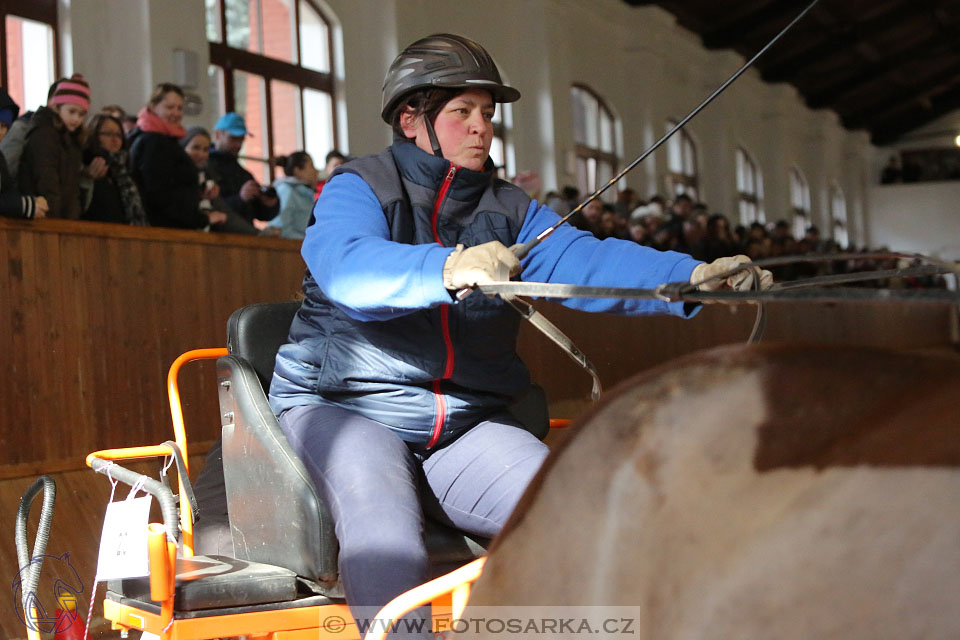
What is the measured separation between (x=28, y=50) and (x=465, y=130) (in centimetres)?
660

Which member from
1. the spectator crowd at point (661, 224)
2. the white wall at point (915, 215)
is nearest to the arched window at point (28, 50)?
the spectator crowd at point (661, 224)

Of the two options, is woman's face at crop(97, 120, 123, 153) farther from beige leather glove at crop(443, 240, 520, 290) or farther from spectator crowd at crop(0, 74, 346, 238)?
beige leather glove at crop(443, 240, 520, 290)

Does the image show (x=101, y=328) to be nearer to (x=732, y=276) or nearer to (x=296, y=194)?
(x=296, y=194)

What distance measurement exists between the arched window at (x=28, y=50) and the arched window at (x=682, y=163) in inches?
462

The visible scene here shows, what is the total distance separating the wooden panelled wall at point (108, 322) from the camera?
4.45m

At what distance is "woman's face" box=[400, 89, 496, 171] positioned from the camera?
2.21m

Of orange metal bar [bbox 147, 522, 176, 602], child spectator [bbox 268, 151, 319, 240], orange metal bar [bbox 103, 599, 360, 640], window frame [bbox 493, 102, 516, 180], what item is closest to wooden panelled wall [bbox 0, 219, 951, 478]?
child spectator [bbox 268, 151, 319, 240]

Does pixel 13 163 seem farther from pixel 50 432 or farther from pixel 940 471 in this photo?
pixel 940 471

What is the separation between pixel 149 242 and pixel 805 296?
4.57m

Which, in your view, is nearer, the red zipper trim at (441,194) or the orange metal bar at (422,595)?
the orange metal bar at (422,595)

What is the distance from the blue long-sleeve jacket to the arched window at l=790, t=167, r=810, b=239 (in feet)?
79.0

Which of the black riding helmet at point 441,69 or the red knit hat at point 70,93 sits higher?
the red knit hat at point 70,93

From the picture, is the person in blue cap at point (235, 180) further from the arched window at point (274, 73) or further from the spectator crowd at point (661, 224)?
the spectator crowd at point (661, 224)

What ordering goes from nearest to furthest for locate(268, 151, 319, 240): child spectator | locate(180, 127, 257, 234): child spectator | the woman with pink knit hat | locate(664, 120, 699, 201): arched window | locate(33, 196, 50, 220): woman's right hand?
locate(33, 196, 50, 220): woman's right hand → the woman with pink knit hat → locate(180, 127, 257, 234): child spectator → locate(268, 151, 319, 240): child spectator → locate(664, 120, 699, 201): arched window
